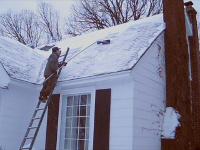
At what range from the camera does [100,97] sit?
6.81m

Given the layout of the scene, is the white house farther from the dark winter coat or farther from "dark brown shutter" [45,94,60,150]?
the dark winter coat

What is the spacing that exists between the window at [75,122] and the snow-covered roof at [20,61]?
5.57ft

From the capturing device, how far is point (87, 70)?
732 cm

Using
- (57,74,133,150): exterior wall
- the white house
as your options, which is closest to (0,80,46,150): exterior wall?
the white house

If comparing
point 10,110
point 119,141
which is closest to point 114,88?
point 119,141

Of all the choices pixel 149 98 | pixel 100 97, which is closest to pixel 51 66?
pixel 100 97

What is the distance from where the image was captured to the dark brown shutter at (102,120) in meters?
6.42

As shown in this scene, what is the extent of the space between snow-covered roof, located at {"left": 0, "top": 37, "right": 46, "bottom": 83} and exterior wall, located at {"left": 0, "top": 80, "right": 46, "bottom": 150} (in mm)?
409

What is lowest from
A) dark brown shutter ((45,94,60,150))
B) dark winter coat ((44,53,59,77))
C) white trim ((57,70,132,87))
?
dark brown shutter ((45,94,60,150))

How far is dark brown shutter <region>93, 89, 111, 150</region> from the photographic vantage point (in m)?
6.42

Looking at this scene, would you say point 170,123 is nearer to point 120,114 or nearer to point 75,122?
point 120,114

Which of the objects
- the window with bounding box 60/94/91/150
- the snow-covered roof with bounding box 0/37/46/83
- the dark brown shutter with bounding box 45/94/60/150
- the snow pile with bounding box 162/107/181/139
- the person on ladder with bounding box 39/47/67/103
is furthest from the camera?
the snow-covered roof with bounding box 0/37/46/83

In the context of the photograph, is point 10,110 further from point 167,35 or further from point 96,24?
point 96,24

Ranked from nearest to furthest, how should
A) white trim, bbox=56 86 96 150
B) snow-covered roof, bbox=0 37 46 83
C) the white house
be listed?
the white house
white trim, bbox=56 86 96 150
snow-covered roof, bbox=0 37 46 83
